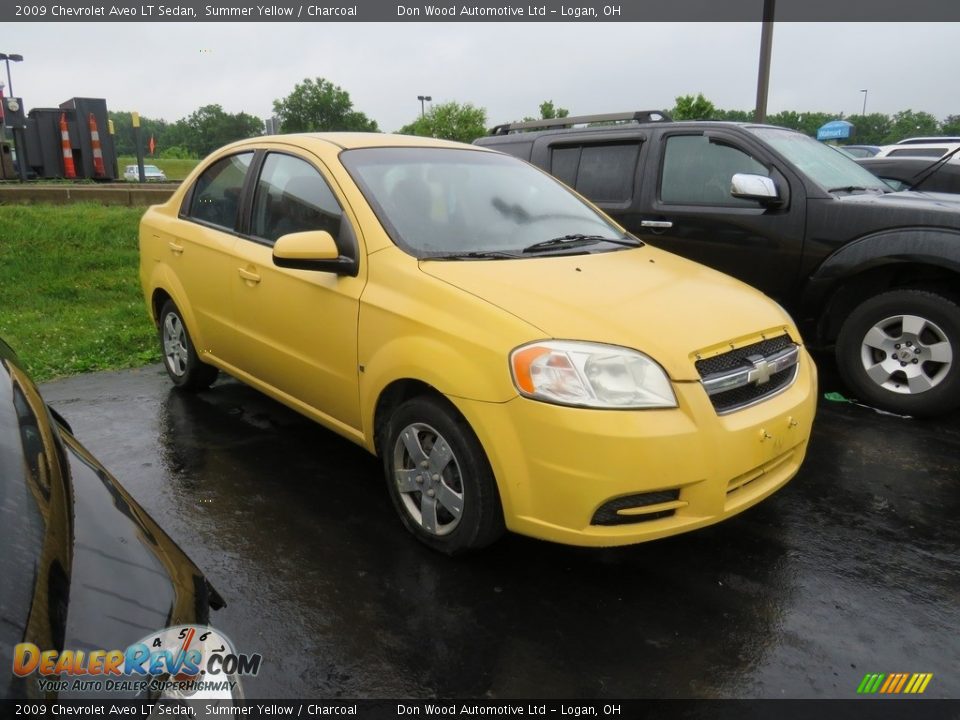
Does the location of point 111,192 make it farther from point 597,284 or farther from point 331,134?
point 597,284

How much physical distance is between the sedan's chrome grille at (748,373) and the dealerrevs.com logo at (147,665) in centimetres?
192

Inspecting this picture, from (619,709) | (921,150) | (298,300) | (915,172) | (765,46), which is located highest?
(765,46)

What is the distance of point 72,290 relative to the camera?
7.92 meters

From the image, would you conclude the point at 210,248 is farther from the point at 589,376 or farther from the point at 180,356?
the point at 589,376

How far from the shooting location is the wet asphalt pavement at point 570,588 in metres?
2.38

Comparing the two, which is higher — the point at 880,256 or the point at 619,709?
the point at 880,256

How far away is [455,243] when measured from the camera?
11.0 feet

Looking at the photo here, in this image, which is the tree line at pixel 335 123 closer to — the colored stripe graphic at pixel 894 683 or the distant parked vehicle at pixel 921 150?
the distant parked vehicle at pixel 921 150

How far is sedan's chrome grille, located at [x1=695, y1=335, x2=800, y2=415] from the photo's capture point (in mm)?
2730

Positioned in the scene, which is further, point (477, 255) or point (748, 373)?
point (477, 255)

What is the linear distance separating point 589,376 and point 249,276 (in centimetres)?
220

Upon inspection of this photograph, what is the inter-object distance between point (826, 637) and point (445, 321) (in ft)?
5.93

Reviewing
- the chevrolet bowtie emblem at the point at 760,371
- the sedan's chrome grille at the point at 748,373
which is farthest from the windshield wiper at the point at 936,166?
the chevrolet bowtie emblem at the point at 760,371

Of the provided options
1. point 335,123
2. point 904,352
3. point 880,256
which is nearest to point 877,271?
point 880,256
